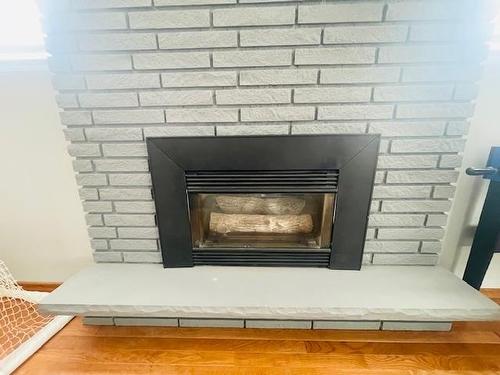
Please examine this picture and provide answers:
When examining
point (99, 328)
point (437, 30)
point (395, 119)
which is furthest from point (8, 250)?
point (437, 30)

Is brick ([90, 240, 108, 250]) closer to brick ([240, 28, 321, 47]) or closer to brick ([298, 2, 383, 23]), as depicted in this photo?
brick ([240, 28, 321, 47])

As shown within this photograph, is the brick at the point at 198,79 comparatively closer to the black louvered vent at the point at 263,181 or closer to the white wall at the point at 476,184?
the black louvered vent at the point at 263,181

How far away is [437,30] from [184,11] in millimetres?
989

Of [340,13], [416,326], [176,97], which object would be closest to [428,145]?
[340,13]

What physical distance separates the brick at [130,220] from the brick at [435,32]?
1.39 meters

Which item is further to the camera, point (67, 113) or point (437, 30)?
point (67, 113)

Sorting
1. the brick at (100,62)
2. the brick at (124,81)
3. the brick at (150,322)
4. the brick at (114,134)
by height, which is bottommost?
the brick at (150,322)

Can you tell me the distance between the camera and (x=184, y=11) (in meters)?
1.02

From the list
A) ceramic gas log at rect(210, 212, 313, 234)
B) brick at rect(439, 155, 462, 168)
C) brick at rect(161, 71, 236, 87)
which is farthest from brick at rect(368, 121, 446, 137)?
brick at rect(161, 71, 236, 87)

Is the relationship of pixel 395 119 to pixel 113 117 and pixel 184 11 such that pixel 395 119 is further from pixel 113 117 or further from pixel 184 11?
pixel 113 117

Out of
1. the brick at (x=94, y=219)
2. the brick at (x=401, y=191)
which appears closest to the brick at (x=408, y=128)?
the brick at (x=401, y=191)

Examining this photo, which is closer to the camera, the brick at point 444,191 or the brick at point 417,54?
the brick at point 417,54

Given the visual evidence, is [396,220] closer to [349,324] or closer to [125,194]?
[349,324]

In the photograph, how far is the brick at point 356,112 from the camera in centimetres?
110
